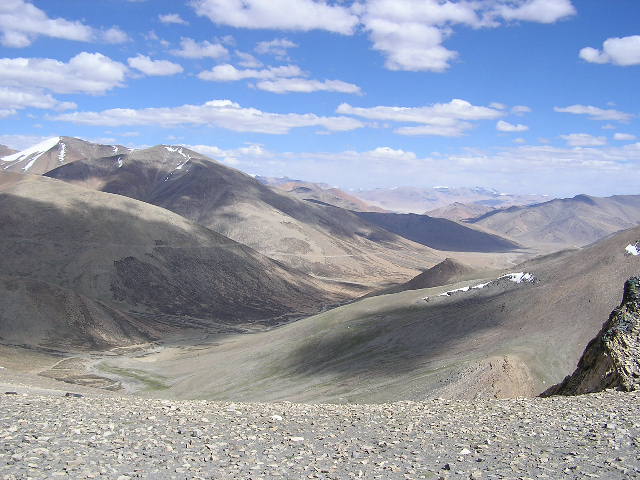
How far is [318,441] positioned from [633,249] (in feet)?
171

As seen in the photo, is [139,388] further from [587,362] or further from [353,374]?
[587,362]

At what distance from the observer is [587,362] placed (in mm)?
24250

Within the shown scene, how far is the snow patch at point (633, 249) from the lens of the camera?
55.8 meters

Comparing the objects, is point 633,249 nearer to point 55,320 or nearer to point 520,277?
point 520,277

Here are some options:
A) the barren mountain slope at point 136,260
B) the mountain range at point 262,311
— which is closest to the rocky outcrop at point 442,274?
the mountain range at point 262,311

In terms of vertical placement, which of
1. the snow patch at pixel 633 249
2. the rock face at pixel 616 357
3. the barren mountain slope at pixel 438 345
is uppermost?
the snow patch at pixel 633 249

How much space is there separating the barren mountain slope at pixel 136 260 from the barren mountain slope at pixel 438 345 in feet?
157

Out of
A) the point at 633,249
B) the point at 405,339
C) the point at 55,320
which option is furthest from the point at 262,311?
the point at 633,249

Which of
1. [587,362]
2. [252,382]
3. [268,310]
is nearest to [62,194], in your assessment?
[268,310]

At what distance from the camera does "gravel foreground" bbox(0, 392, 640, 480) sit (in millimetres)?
11617

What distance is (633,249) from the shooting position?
185ft

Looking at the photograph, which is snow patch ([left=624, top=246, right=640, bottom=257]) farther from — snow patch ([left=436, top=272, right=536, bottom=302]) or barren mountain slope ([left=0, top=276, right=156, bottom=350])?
barren mountain slope ([left=0, top=276, right=156, bottom=350])

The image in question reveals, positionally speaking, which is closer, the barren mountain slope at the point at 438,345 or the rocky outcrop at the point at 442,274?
the barren mountain slope at the point at 438,345

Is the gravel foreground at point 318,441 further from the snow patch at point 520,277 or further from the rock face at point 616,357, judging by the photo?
the snow patch at point 520,277
